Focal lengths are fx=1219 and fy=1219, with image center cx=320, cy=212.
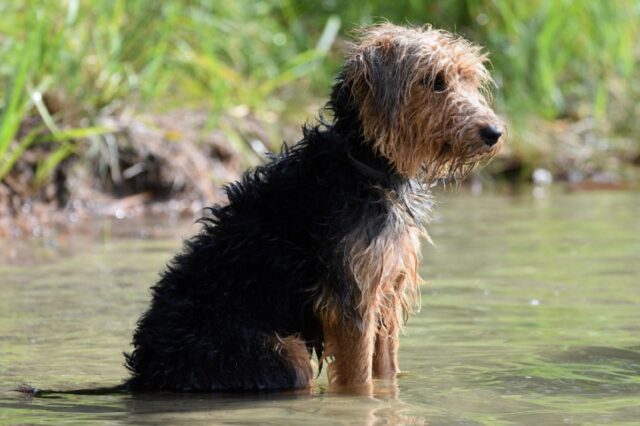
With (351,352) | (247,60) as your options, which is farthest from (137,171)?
(351,352)

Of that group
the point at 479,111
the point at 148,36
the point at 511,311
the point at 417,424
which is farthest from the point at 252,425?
the point at 148,36

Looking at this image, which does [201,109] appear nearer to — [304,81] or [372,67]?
[304,81]

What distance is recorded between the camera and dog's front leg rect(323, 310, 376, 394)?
528 cm

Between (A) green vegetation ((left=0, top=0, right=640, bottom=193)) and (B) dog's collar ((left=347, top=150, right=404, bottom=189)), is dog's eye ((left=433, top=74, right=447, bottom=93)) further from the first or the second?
(A) green vegetation ((left=0, top=0, right=640, bottom=193))

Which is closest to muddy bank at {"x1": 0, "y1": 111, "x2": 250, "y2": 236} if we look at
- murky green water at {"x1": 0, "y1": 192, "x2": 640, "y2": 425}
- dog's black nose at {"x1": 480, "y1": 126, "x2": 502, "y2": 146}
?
murky green water at {"x1": 0, "y1": 192, "x2": 640, "y2": 425}

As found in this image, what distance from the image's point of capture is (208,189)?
12227 millimetres

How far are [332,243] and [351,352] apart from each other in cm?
49

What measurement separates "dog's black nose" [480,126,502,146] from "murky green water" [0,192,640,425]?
1064 mm

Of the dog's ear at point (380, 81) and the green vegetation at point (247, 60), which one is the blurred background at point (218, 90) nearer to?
the green vegetation at point (247, 60)

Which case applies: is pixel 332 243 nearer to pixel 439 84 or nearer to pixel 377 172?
pixel 377 172

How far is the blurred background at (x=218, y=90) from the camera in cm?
1122

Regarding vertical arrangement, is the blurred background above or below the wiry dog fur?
above

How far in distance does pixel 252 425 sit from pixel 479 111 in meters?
1.71

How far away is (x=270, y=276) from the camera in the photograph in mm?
5320
